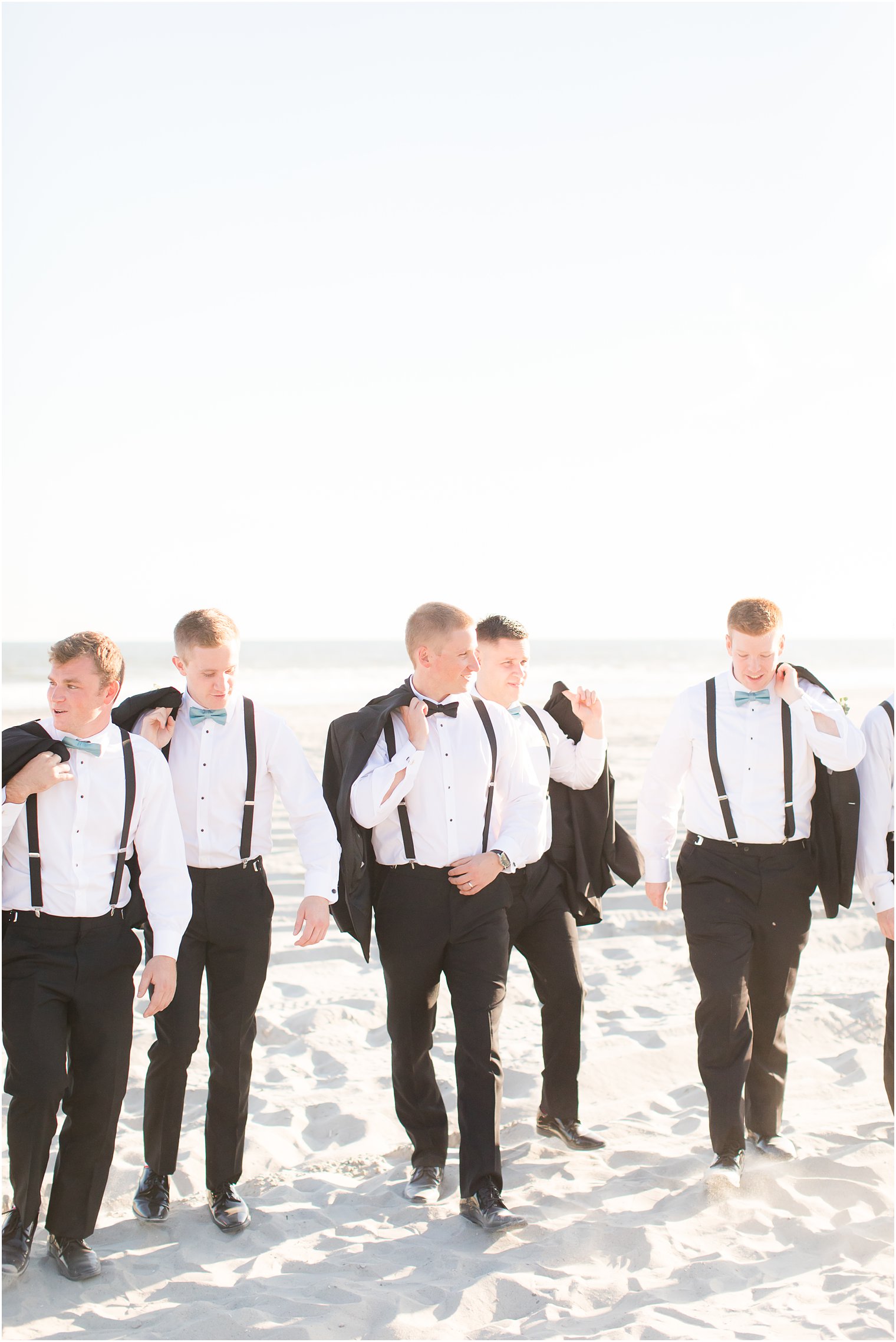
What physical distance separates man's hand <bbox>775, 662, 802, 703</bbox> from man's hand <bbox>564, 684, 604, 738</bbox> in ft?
2.66

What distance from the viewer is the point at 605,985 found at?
6.79 m

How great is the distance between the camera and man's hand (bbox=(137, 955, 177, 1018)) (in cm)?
386

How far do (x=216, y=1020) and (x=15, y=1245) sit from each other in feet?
3.26

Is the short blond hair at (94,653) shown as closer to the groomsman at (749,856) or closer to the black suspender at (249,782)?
the black suspender at (249,782)

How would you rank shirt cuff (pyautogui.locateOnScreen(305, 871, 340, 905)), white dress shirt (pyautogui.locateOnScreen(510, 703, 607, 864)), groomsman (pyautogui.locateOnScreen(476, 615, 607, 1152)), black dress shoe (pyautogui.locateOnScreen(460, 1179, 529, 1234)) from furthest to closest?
white dress shirt (pyautogui.locateOnScreen(510, 703, 607, 864)) < groomsman (pyautogui.locateOnScreen(476, 615, 607, 1152)) < shirt cuff (pyautogui.locateOnScreen(305, 871, 340, 905)) < black dress shoe (pyautogui.locateOnScreen(460, 1179, 529, 1234))

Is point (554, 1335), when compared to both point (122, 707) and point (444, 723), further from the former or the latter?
point (122, 707)

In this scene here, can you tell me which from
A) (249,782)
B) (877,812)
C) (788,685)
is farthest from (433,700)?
(877,812)

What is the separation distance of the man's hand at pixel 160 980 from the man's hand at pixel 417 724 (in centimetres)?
124

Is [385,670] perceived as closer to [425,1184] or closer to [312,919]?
[425,1184]

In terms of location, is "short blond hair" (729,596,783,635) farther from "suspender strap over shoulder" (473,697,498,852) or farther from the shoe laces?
the shoe laces

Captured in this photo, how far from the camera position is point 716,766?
15.5 ft

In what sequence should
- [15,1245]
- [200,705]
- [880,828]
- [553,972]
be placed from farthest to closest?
[553,972] < [880,828] < [200,705] < [15,1245]

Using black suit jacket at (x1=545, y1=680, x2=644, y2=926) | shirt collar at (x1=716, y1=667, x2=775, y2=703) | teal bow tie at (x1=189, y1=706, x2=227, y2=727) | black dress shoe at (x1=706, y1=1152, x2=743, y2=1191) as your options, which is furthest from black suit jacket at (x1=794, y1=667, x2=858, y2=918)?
teal bow tie at (x1=189, y1=706, x2=227, y2=727)

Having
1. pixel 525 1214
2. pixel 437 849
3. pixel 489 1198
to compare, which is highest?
pixel 437 849
